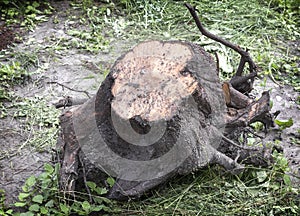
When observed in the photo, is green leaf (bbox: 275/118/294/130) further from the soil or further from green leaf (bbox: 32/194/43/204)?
green leaf (bbox: 32/194/43/204)

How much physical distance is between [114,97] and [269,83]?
2154 millimetres

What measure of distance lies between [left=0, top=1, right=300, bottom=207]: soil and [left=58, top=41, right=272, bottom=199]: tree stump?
20.2 inches

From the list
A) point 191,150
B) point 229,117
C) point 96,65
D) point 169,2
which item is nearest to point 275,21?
point 169,2

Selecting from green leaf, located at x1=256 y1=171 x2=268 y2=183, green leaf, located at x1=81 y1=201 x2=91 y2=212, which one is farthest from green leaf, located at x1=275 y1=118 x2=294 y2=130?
green leaf, located at x1=81 y1=201 x2=91 y2=212

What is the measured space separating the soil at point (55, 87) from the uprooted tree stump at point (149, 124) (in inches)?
18.3

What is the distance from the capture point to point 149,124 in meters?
2.62

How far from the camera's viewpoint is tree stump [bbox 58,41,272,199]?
269cm

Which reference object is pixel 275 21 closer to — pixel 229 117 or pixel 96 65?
pixel 96 65

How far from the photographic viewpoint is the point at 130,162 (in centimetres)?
281

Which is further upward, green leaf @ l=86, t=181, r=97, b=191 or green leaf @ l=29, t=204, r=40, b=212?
green leaf @ l=86, t=181, r=97, b=191

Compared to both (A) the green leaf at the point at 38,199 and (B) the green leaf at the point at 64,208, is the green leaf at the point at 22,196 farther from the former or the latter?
(B) the green leaf at the point at 64,208

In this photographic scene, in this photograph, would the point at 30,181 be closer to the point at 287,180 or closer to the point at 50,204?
the point at 50,204

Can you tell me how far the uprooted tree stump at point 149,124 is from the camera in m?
2.69

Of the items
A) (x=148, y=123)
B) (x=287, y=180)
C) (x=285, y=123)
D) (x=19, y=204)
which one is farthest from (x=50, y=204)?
(x=285, y=123)
